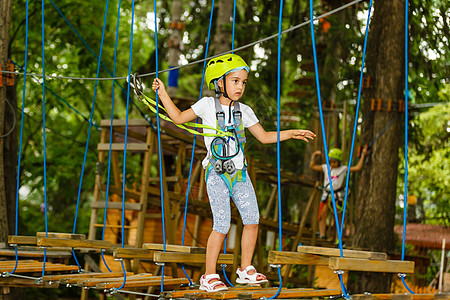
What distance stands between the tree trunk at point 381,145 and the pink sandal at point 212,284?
3671 millimetres

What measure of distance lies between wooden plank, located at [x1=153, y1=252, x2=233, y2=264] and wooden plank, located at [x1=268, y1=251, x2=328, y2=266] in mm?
730

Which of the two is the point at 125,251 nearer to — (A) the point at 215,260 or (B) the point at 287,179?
(A) the point at 215,260

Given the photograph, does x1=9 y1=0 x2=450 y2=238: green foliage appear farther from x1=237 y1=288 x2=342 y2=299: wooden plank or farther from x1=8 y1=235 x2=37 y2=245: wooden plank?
x1=237 y1=288 x2=342 y2=299: wooden plank

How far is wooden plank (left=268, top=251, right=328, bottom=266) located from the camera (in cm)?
283

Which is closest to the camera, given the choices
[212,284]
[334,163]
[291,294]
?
[291,294]

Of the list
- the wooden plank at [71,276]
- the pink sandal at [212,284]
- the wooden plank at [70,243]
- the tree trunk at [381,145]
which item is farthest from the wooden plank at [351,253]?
the tree trunk at [381,145]

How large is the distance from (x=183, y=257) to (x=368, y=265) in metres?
1.15

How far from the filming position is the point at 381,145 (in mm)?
A: 6828

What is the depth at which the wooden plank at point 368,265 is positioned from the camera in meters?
2.63

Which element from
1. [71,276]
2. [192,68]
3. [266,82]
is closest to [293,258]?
[71,276]

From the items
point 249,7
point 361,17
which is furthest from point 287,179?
point 361,17

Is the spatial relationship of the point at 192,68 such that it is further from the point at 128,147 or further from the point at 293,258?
the point at 293,258

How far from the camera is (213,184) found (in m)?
3.46

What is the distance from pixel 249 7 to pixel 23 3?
3.91 m
